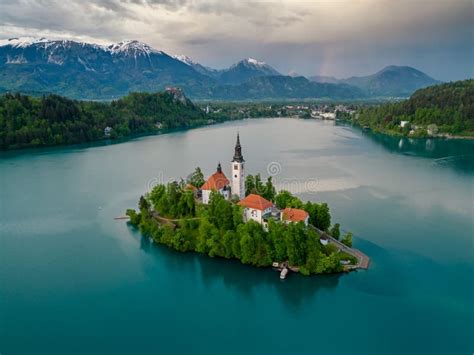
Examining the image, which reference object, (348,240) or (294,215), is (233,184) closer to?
(294,215)

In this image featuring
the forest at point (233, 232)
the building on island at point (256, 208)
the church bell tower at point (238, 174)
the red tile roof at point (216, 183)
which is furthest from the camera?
the red tile roof at point (216, 183)

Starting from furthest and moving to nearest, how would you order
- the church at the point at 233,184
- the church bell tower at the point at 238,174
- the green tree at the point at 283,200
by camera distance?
the church at the point at 233,184, the church bell tower at the point at 238,174, the green tree at the point at 283,200

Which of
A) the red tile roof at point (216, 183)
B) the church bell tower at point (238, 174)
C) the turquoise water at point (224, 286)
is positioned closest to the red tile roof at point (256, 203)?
the church bell tower at point (238, 174)

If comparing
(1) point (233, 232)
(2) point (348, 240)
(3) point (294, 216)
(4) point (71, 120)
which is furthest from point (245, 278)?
(4) point (71, 120)

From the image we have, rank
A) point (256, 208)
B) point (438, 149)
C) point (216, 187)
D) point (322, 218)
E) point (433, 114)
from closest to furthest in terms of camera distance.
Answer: point (256, 208) → point (322, 218) → point (216, 187) → point (438, 149) → point (433, 114)

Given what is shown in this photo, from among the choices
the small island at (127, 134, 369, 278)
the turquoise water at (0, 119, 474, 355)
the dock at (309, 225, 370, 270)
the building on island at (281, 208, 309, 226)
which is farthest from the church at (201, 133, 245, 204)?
the dock at (309, 225, 370, 270)

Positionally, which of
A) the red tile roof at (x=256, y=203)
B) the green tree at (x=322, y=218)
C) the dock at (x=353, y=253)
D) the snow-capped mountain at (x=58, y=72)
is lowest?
the dock at (x=353, y=253)

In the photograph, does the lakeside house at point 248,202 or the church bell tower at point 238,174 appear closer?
the lakeside house at point 248,202

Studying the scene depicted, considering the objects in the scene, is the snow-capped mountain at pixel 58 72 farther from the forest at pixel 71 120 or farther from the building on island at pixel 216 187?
the building on island at pixel 216 187
